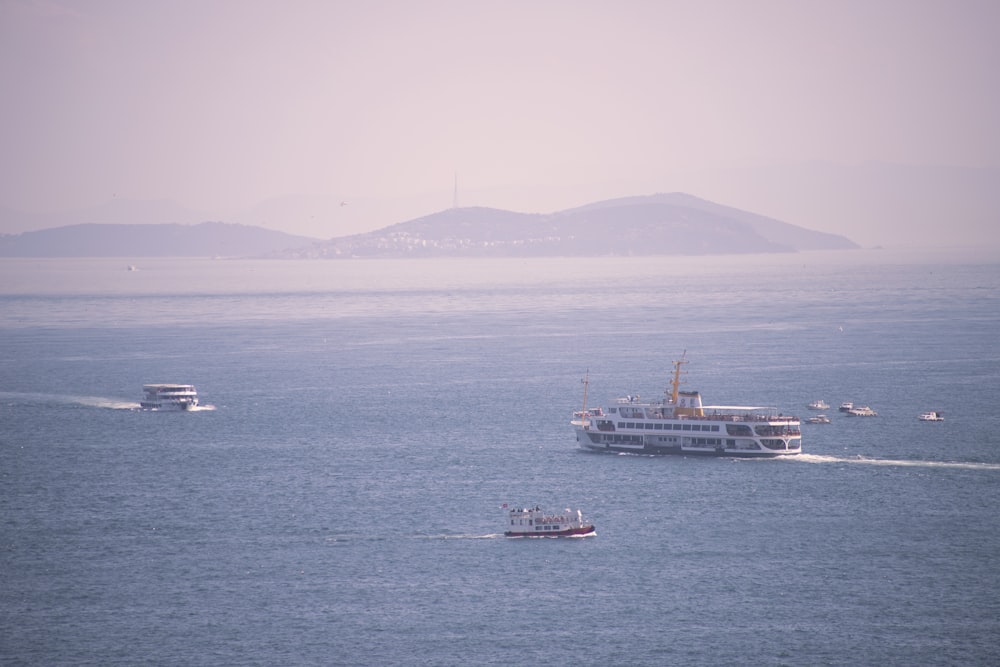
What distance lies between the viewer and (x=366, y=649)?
57812 mm

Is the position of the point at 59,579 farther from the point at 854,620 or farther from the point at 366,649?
the point at 854,620

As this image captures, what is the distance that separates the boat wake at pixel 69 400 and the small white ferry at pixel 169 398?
5.66 ft

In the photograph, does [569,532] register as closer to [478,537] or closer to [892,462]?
[478,537]

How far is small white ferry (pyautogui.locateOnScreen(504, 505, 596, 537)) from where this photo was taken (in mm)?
75000

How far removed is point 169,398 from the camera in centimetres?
12638

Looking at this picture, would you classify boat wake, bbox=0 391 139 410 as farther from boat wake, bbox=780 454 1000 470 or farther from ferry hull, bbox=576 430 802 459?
boat wake, bbox=780 454 1000 470

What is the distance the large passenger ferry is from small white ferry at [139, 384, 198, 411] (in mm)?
42594

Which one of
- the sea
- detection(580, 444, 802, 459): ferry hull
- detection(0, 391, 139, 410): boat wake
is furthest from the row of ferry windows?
detection(0, 391, 139, 410): boat wake

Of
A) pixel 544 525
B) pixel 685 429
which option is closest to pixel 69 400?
pixel 685 429

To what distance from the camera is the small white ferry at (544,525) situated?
75000mm

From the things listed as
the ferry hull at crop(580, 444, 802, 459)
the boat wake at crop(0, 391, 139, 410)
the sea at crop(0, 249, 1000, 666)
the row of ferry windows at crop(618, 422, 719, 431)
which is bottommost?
the sea at crop(0, 249, 1000, 666)

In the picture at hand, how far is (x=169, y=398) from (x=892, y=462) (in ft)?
230

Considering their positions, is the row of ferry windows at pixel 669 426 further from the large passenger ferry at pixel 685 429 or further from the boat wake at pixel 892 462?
the boat wake at pixel 892 462

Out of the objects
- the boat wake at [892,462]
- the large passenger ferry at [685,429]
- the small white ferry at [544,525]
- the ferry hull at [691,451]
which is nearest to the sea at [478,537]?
the boat wake at [892,462]
